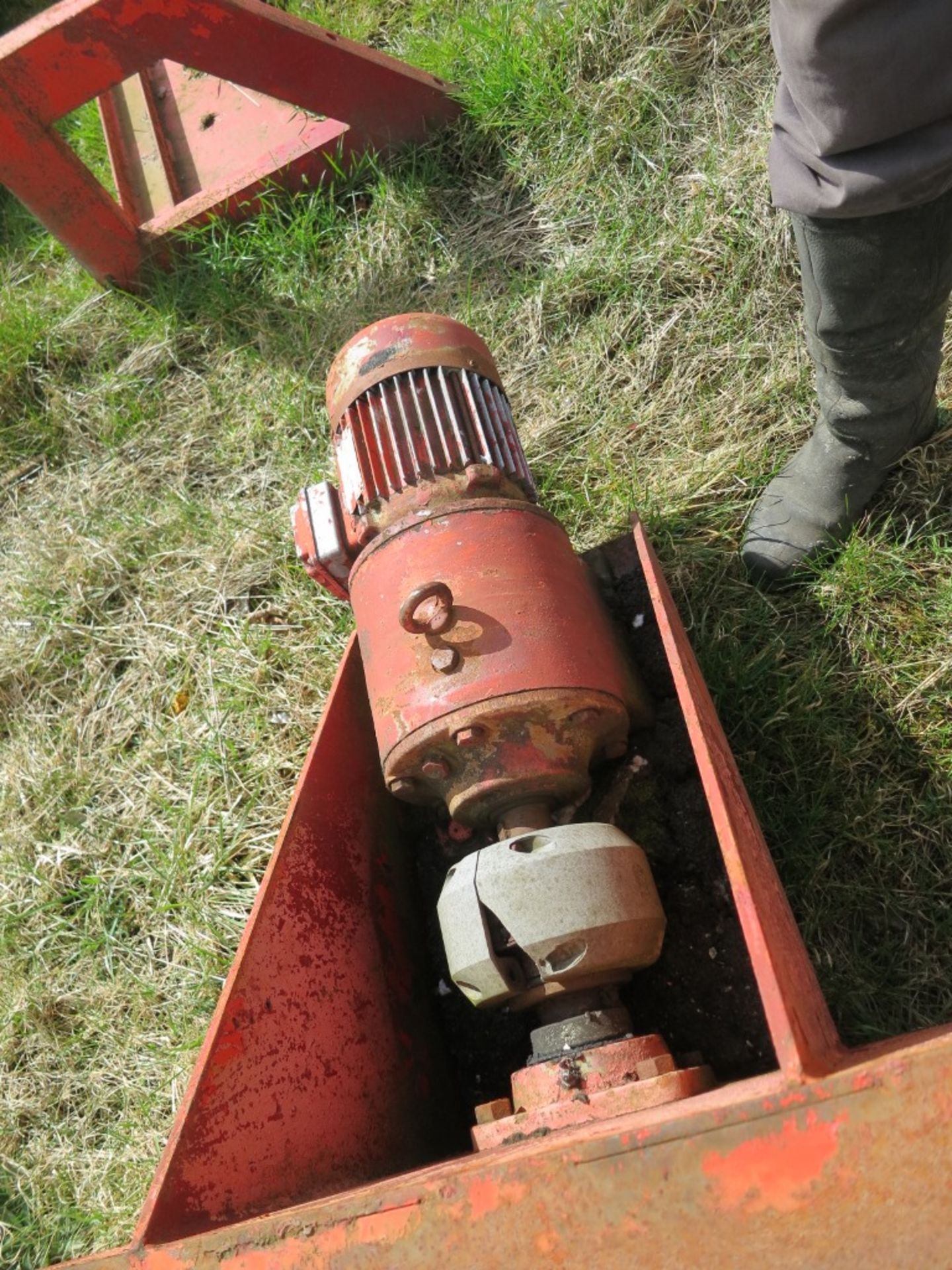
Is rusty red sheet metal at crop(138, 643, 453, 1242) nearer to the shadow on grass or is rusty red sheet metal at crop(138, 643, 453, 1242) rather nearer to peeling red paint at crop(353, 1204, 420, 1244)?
peeling red paint at crop(353, 1204, 420, 1244)

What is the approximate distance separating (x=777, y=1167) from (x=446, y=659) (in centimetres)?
75

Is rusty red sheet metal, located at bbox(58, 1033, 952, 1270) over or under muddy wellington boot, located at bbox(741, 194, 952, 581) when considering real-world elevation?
under

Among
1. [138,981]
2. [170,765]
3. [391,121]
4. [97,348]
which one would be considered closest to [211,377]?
[97,348]

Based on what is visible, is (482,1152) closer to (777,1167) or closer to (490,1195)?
(490,1195)

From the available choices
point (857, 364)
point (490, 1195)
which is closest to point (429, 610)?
point (490, 1195)

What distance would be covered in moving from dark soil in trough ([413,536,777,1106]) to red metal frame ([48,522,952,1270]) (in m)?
0.09

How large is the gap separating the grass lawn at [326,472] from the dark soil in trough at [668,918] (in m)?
0.21

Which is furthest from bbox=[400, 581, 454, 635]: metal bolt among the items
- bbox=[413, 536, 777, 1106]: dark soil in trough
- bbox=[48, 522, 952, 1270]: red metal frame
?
bbox=[413, 536, 777, 1106]: dark soil in trough

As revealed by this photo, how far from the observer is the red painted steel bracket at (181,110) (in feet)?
8.36

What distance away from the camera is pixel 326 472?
8.61 feet

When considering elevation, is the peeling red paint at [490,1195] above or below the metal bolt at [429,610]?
below

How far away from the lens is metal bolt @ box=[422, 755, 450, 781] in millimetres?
1506

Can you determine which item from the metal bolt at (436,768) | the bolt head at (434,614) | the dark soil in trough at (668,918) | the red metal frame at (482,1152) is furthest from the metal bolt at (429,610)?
the dark soil in trough at (668,918)

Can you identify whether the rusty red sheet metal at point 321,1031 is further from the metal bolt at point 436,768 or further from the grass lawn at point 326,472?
the grass lawn at point 326,472
